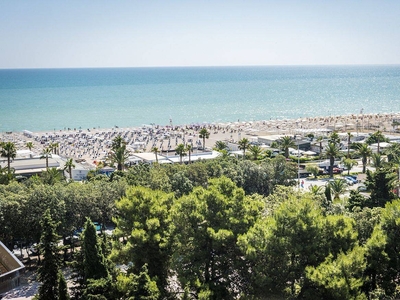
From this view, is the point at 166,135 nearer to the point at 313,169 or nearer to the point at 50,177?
the point at 313,169

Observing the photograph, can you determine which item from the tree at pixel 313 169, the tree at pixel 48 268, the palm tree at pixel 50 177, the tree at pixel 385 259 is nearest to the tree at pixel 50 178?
the palm tree at pixel 50 177

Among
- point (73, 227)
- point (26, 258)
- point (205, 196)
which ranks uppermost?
point (205, 196)

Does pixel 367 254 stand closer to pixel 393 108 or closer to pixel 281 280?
pixel 281 280

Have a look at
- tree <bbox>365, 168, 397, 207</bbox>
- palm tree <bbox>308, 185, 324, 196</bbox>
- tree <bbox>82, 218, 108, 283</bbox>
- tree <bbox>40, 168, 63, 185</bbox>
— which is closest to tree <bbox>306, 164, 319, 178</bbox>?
palm tree <bbox>308, 185, 324, 196</bbox>

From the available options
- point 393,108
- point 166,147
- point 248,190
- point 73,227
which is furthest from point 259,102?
point 73,227

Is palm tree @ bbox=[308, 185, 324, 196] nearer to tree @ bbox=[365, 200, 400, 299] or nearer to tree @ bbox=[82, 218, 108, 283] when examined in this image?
tree @ bbox=[365, 200, 400, 299]

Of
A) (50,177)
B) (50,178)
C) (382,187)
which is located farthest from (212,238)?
(50,177)

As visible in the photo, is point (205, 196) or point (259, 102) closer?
point (205, 196)

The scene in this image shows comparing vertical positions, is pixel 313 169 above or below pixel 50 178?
below
